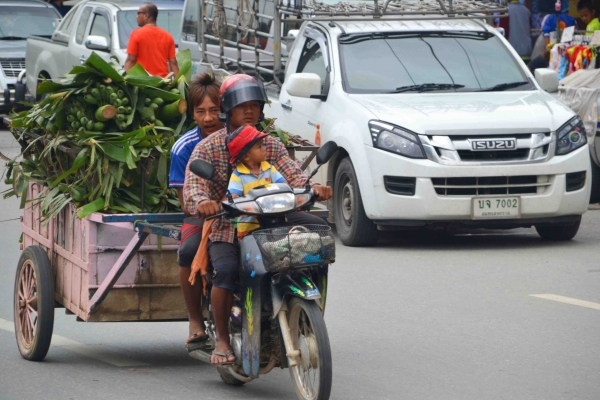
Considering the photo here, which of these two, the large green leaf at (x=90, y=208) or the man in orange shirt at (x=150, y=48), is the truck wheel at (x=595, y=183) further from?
the large green leaf at (x=90, y=208)

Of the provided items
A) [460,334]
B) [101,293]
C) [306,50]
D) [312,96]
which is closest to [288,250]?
[101,293]

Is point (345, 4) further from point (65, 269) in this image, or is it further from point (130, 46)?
point (65, 269)

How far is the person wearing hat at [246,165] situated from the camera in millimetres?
4996

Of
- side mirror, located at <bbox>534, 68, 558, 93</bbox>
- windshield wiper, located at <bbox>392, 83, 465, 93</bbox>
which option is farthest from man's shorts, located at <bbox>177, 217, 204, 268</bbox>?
→ side mirror, located at <bbox>534, 68, 558, 93</bbox>

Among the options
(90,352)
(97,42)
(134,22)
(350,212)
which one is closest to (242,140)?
(90,352)

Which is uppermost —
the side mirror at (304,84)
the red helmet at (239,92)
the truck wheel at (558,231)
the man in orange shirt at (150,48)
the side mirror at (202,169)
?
the red helmet at (239,92)

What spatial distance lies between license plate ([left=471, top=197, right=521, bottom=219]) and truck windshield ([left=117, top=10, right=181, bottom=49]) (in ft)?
27.8

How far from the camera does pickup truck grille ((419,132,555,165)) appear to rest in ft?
30.7

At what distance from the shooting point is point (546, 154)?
959 cm

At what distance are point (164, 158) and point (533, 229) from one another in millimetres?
5853

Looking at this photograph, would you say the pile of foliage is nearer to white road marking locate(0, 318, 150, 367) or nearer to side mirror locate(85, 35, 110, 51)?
white road marking locate(0, 318, 150, 367)

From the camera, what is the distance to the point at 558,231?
10125mm

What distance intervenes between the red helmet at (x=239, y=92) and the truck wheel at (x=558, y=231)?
17.9ft

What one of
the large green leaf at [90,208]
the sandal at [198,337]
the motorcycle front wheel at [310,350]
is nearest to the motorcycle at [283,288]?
the motorcycle front wheel at [310,350]
